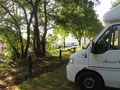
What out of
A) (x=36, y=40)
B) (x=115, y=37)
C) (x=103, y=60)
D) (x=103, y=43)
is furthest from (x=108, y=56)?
(x=36, y=40)

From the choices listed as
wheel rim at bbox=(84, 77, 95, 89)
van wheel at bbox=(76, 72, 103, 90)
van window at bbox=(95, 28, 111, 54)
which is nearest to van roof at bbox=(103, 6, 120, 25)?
van window at bbox=(95, 28, 111, 54)

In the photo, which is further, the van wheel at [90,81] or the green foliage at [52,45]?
the green foliage at [52,45]

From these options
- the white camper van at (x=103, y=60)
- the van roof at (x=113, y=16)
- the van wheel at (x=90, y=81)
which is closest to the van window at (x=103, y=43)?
the white camper van at (x=103, y=60)

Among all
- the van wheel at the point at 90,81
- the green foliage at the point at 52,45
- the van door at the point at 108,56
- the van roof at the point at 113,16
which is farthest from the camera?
the green foliage at the point at 52,45

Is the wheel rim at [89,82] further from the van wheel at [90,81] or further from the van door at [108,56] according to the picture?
the van door at [108,56]

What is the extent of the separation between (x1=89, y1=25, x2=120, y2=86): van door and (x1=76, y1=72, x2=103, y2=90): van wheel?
0.78 ft

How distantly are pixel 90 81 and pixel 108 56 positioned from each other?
3.51 feet

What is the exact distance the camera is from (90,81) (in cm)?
383

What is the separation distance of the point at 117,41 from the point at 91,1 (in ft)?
22.9

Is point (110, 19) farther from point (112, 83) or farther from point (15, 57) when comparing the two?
point (15, 57)

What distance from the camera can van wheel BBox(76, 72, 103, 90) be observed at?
3.67 meters

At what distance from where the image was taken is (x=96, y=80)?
12.1 ft

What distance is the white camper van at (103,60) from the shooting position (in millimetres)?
3412

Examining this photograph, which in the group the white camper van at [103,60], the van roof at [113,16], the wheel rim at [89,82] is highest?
the van roof at [113,16]
